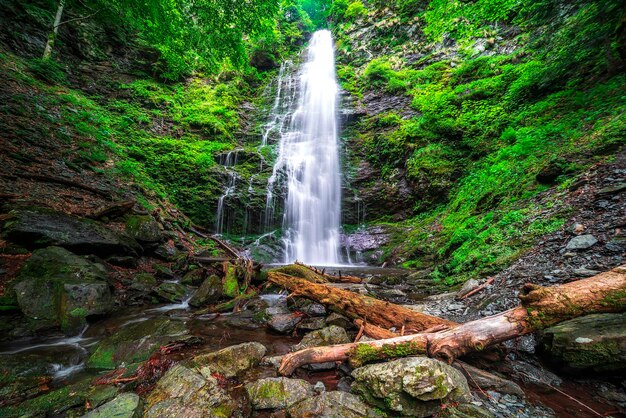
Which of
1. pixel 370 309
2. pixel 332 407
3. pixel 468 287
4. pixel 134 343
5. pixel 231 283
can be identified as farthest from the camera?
pixel 231 283

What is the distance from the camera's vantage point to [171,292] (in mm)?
5359

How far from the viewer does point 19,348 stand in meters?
3.19

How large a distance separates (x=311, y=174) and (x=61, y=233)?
1271cm

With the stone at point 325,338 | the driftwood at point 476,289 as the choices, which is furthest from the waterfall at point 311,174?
the stone at point 325,338

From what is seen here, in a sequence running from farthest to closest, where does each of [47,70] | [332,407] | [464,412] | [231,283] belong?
[47,70] → [231,283] → [332,407] → [464,412]

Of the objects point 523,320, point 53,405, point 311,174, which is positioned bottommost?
point 53,405

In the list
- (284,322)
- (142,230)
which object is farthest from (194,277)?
(284,322)

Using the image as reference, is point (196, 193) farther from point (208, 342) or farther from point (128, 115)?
point (208, 342)

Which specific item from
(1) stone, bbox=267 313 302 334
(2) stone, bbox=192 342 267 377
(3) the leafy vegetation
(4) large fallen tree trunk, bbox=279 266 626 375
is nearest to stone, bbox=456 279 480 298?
(3) the leafy vegetation

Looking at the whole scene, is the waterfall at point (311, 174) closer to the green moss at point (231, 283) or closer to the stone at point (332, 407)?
the green moss at point (231, 283)

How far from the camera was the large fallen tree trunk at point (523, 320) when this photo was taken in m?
2.32

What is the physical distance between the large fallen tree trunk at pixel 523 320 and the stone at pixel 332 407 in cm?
50

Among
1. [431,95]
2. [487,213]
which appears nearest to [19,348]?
[487,213]

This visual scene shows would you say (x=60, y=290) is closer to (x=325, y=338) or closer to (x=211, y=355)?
(x=211, y=355)
